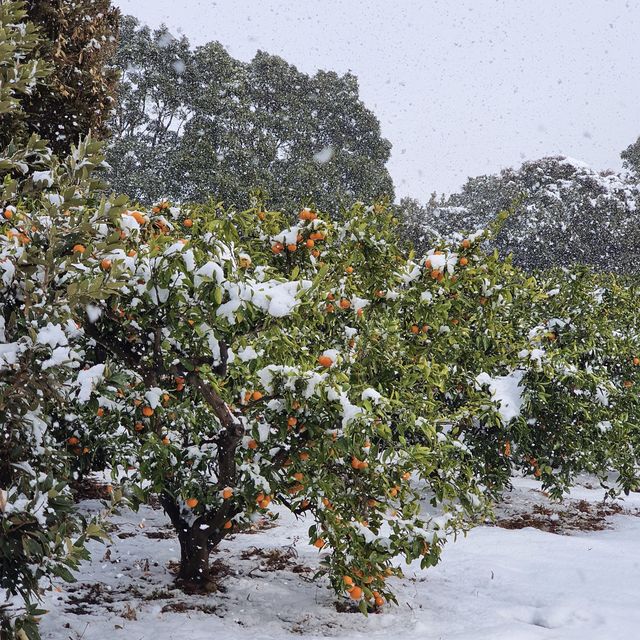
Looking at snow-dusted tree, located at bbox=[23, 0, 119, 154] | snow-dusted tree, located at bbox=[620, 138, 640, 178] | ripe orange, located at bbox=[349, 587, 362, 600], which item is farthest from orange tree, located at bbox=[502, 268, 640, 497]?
snow-dusted tree, located at bbox=[620, 138, 640, 178]

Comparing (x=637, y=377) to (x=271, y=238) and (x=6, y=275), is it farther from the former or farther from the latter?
(x=6, y=275)

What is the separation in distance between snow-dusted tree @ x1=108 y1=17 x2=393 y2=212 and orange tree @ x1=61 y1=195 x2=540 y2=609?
15583mm

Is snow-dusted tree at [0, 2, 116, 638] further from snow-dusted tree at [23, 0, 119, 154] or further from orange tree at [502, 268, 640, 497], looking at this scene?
snow-dusted tree at [23, 0, 119, 154]

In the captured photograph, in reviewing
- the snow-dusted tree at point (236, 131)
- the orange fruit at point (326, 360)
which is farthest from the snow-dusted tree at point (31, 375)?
the snow-dusted tree at point (236, 131)

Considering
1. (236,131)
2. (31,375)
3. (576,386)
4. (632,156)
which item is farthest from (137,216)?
(632,156)

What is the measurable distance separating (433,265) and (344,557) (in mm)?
2249

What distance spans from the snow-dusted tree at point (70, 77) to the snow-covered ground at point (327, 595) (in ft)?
17.7

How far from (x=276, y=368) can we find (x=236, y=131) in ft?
62.3

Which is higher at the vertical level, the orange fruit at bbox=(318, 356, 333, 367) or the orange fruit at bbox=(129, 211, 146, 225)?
the orange fruit at bbox=(129, 211, 146, 225)

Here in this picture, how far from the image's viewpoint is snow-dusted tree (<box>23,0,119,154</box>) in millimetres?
8508

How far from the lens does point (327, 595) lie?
4918mm

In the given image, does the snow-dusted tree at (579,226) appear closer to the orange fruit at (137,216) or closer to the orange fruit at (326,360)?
the orange fruit at (137,216)

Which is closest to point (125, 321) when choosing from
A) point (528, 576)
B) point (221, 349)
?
point (221, 349)

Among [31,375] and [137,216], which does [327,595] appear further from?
[31,375]
